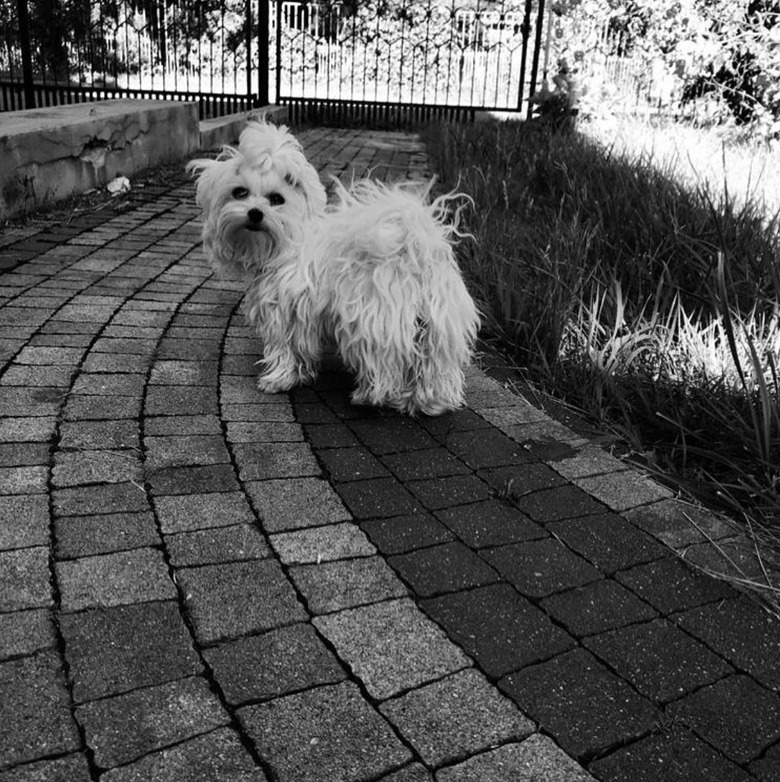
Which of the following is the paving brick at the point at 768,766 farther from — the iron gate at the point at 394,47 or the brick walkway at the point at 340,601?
the iron gate at the point at 394,47

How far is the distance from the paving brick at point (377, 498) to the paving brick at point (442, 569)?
9.7 inches

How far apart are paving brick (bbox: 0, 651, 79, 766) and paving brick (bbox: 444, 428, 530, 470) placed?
5.34 ft

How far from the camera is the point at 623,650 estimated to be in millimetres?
2111

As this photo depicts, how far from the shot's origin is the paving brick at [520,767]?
1720 millimetres

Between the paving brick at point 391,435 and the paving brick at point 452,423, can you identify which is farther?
the paving brick at point 452,423

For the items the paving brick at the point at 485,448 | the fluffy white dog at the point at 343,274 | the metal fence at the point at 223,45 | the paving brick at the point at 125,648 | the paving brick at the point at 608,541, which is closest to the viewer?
the paving brick at the point at 125,648

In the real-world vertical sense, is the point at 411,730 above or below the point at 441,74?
below

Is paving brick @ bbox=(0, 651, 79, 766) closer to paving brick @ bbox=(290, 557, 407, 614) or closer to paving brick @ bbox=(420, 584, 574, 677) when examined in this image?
paving brick @ bbox=(290, 557, 407, 614)

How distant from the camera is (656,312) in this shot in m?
3.85

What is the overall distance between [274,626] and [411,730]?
0.48 meters

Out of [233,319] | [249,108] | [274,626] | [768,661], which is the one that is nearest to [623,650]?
[768,661]

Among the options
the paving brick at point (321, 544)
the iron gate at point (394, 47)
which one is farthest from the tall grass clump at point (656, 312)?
the iron gate at point (394, 47)

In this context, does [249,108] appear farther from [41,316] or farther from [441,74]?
[41,316]

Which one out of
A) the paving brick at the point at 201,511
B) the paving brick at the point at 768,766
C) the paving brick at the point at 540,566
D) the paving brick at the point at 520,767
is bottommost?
the paving brick at the point at 768,766
